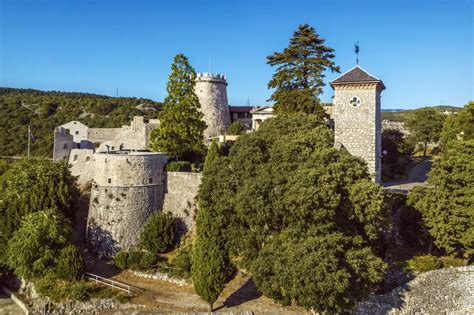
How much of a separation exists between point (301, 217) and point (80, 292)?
12.7 metres

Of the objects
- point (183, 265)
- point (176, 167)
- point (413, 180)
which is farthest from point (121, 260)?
point (413, 180)

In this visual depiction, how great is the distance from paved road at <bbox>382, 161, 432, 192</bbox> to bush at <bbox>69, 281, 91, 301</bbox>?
21.3 meters

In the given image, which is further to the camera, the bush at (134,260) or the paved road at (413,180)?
the paved road at (413,180)

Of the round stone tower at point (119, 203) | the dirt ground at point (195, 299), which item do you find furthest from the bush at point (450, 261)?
the round stone tower at point (119, 203)

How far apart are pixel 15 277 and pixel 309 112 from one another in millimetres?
22799

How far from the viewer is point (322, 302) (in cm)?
1664

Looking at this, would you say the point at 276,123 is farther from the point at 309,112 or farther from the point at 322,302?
the point at 322,302

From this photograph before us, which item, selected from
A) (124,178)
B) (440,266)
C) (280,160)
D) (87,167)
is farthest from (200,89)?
(440,266)

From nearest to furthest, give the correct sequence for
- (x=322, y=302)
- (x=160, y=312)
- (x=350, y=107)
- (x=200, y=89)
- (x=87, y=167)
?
(x=322, y=302)
(x=160, y=312)
(x=350, y=107)
(x=87, y=167)
(x=200, y=89)

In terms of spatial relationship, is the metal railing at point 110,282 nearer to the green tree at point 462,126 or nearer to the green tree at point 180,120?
the green tree at point 180,120

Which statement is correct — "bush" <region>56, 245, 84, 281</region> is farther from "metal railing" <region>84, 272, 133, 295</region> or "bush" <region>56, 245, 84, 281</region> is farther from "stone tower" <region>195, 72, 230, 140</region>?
"stone tower" <region>195, 72, 230, 140</region>

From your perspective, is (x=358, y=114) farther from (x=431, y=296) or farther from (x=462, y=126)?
(x=462, y=126)

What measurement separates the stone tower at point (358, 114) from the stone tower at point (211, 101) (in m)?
16.1

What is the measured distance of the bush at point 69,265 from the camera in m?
21.5
